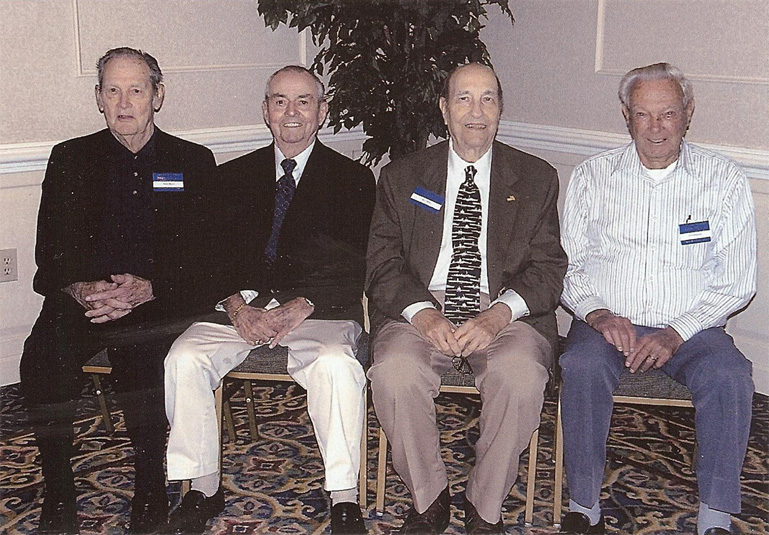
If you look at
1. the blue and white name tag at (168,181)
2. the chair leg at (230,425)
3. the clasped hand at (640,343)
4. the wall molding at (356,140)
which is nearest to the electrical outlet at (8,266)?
the wall molding at (356,140)

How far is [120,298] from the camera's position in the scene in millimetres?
3297

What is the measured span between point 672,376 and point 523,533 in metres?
0.71

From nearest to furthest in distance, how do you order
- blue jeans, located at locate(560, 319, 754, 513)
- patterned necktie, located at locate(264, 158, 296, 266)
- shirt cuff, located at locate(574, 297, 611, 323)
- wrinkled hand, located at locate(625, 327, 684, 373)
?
blue jeans, located at locate(560, 319, 754, 513) < wrinkled hand, located at locate(625, 327, 684, 373) < shirt cuff, located at locate(574, 297, 611, 323) < patterned necktie, located at locate(264, 158, 296, 266)

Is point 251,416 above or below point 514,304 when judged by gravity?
below

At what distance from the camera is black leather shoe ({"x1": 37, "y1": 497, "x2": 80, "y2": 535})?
3.00m

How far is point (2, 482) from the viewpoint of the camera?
332 cm

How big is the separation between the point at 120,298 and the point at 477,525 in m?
1.46

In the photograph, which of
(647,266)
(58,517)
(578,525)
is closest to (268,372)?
(58,517)

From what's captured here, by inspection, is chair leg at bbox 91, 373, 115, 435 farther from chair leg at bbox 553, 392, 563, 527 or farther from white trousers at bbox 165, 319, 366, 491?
chair leg at bbox 553, 392, 563, 527

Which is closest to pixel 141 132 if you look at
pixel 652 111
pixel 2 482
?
pixel 2 482

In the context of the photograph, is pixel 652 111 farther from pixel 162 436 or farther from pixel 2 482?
pixel 2 482

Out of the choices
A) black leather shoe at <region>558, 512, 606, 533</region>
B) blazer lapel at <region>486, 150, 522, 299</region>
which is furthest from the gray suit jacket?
black leather shoe at <region>558, 512, 606, 533</region>

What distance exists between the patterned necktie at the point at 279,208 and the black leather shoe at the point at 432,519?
3.39 ft

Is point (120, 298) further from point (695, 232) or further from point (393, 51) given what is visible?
point (695, 232)
